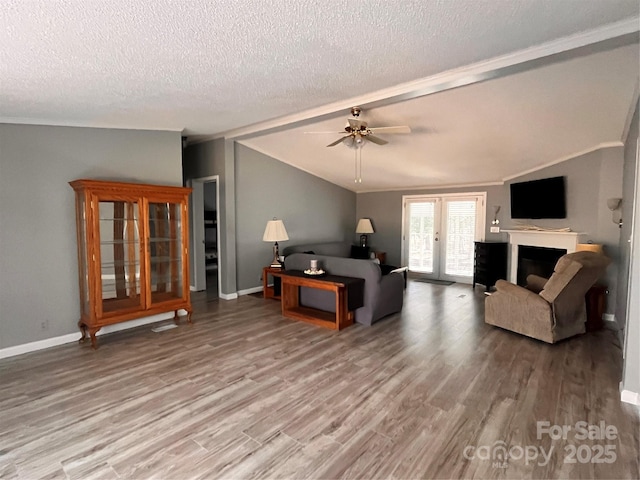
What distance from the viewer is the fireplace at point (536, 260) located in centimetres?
537

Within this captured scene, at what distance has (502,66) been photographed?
2.71m

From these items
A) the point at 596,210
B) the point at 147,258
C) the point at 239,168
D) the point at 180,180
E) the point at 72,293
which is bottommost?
the point at 72,293

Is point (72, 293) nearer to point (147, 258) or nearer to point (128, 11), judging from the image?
point (147, 258)

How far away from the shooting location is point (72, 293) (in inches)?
156

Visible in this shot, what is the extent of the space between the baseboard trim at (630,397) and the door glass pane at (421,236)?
5093 mm

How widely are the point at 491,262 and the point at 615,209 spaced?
220cm

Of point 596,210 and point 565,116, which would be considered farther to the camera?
point 596,210

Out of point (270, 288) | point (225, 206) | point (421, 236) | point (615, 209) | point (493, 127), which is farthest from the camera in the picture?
point (421, 236)

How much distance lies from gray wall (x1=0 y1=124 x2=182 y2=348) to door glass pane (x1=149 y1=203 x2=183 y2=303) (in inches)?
29.5

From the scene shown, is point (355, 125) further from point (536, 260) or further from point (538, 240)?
point (536, 260)

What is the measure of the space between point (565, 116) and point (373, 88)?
2.27 m

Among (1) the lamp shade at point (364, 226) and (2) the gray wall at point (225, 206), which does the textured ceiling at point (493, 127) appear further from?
(1) the lamp shade at point (364, 226)

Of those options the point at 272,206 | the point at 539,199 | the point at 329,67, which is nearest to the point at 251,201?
the point at 272,206

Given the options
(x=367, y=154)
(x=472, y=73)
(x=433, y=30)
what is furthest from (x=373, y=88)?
(x=367, y=154)
